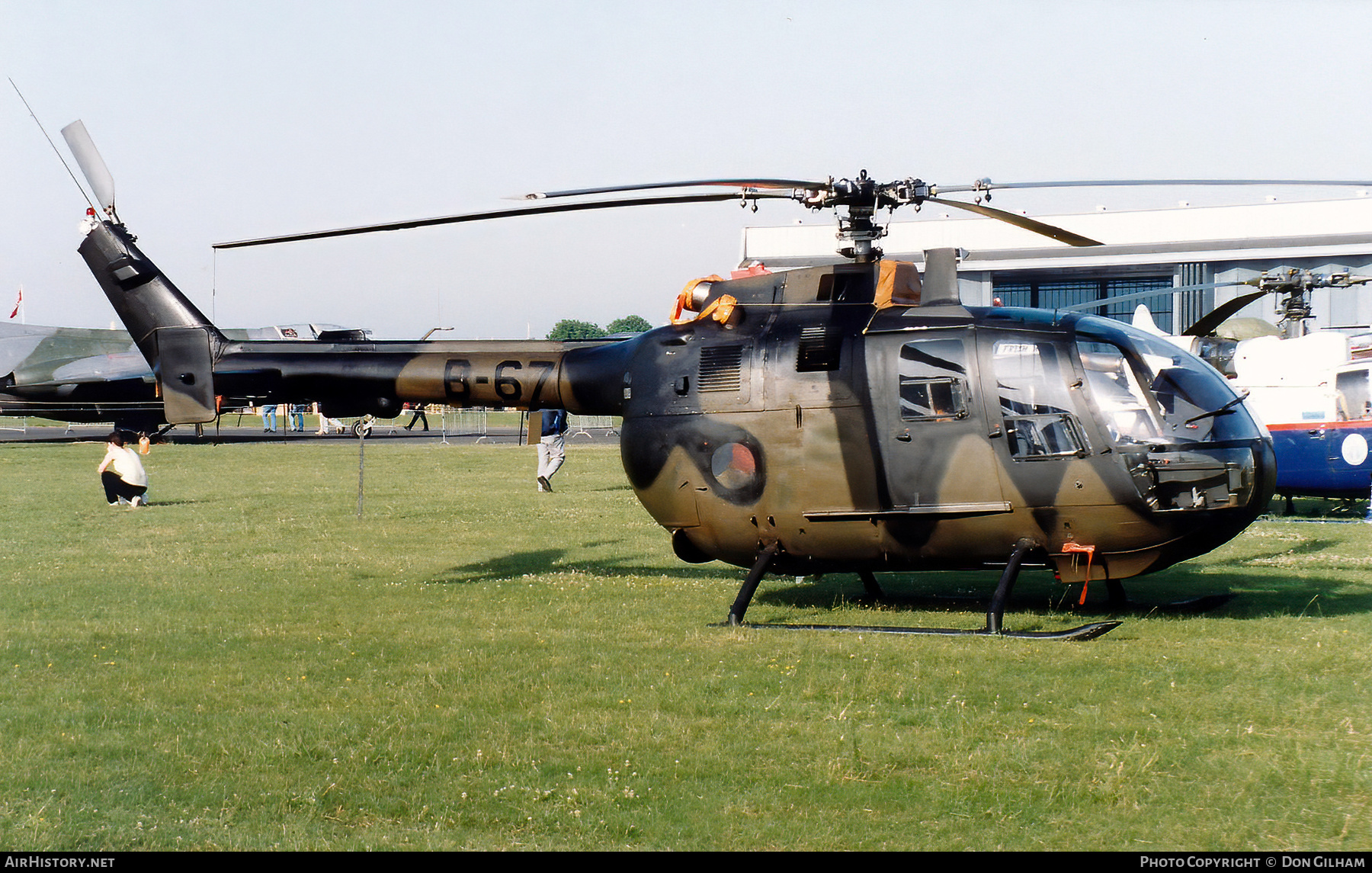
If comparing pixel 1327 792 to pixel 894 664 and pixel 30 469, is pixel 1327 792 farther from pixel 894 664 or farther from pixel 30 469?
pixel 30 469

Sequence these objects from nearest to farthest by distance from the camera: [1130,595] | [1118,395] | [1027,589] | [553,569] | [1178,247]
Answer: [1118,395] → [1130,595] → [1027,589] → [553,569] → [1178,247]

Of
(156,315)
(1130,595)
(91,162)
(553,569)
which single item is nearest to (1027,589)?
(1130,595)

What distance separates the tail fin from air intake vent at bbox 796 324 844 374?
704 cm

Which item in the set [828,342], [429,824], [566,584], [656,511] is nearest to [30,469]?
[566,584]

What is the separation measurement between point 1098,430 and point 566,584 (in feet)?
20.3

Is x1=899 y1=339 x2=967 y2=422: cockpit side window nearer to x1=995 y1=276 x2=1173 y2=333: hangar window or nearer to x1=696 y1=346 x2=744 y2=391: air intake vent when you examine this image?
x1=696 y1=346 x2=744 y2=391: air intake vent

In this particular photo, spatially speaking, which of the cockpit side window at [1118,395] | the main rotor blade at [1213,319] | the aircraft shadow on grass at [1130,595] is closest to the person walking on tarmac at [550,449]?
the aircraft shadow on grass at [1130,595]

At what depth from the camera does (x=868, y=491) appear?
9922 millimetres

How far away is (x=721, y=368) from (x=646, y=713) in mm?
3944

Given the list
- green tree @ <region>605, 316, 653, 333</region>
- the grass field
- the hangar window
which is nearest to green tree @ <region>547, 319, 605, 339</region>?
Result: green tree @ <region>605, 316, 653, 333</region>

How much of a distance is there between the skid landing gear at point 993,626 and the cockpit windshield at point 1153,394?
53.1 inches

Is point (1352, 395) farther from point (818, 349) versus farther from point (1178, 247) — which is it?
point (1178, 247)

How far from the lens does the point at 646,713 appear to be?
7.56m

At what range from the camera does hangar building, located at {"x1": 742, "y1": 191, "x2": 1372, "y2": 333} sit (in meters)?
56.8
